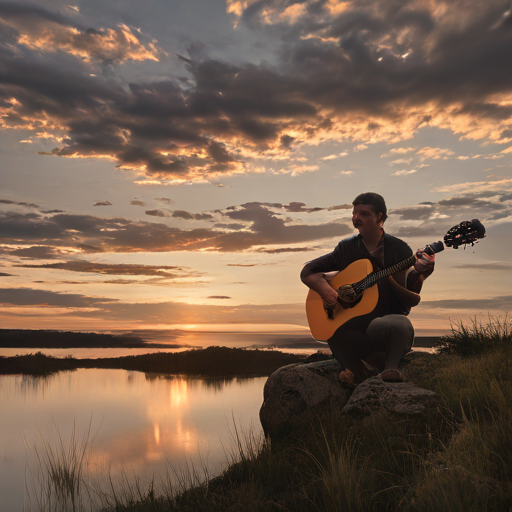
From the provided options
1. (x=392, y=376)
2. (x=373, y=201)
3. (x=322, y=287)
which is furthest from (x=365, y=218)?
(x=392, y=376)

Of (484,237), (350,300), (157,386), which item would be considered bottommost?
(157,386)

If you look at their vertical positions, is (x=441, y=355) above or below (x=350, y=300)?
below

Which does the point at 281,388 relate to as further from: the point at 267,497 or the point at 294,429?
the point at 267,497

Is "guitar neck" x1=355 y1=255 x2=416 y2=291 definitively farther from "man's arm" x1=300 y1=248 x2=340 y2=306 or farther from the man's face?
the man's face

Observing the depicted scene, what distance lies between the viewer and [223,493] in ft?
15.3

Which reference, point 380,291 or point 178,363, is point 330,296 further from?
point 178,363

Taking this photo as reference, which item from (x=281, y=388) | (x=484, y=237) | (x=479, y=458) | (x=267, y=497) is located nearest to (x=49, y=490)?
(x=267, y=497)

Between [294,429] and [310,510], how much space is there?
2709mm

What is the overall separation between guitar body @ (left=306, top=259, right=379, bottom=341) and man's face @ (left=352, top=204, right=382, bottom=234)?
49 centimetres

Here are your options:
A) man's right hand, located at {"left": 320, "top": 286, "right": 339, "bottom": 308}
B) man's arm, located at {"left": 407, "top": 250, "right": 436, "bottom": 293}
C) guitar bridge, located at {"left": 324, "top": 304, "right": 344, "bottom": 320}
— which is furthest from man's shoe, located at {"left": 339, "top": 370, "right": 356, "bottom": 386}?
man's arm, located at {"left": 407, "top": 250, "right": 436, "bottom": 293}

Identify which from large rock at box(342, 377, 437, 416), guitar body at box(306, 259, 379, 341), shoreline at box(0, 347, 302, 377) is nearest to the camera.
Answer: large rock at box(342, 377, 437, 416)

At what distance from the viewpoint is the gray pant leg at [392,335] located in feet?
19.8

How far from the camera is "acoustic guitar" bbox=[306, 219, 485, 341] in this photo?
19.0 feet

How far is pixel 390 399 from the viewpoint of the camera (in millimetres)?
5727
